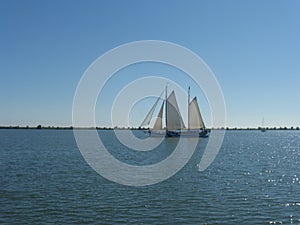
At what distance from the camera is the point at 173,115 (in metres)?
90.2

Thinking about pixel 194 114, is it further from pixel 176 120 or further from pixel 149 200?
pixel 149 200

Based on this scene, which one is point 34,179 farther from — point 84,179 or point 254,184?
point 254,184

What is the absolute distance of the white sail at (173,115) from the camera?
293 feet

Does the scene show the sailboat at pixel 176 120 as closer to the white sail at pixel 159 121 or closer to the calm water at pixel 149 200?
the white sail at pixel 159 121

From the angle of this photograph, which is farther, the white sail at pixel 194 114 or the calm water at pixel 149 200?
the white sail at pixel 194 114

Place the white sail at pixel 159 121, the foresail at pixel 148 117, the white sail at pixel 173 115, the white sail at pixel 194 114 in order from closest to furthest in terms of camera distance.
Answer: the white sail at pixel 173 115
the white sail at pixel 194 114
the foresail at pixel 148 117
the white sail at pixel 159 121

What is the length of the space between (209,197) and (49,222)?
974 centimetres

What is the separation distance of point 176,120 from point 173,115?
1.67m

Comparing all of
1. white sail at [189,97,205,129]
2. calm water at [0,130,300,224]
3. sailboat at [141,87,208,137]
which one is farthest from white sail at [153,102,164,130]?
calm water at [0,130,300,224]

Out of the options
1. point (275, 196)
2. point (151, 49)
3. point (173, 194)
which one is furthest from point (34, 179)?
point (275, 196)

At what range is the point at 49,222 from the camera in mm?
16125

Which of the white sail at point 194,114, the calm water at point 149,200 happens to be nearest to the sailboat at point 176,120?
the white sail at point 194,114

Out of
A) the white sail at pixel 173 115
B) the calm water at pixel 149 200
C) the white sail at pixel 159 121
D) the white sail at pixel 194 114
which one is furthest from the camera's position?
the white sail at pixel 159 121

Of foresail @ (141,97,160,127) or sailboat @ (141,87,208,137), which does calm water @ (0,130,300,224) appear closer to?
sailboat @ (141,87,208,137)
